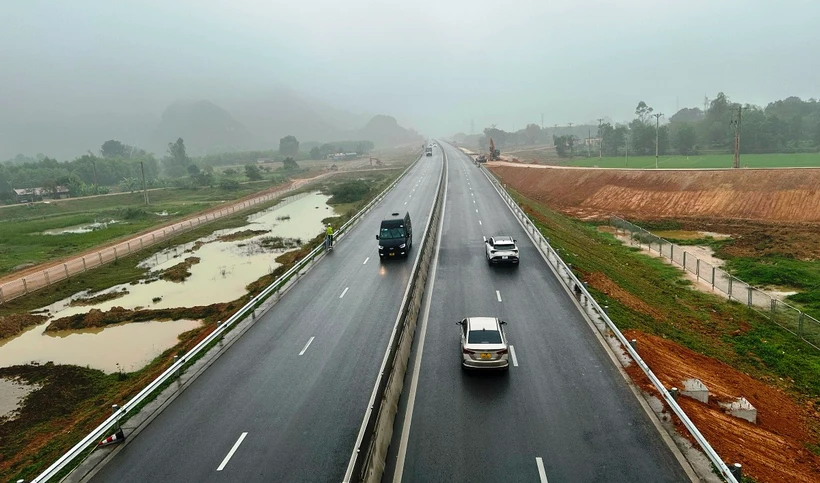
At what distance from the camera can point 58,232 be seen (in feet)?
236

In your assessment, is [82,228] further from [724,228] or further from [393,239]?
[724,228]

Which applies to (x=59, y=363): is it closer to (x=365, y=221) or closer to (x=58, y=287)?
(x=58, y=287)

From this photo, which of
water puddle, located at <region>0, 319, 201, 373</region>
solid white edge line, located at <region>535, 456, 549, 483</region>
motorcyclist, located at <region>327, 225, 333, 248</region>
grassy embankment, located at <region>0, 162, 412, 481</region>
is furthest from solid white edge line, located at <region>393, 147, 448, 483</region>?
water puddle, located at <region>0, 319, 201, 373</region>

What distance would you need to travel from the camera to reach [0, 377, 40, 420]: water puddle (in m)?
21.0

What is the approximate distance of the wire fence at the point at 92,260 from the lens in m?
40.4

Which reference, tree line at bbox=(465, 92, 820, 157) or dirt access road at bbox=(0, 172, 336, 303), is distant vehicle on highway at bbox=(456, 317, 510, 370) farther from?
tree line at bbox=(465, 92, 820, 157)

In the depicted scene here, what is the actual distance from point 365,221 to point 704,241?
33.5 meters

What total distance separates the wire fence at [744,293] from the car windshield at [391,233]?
20.8 m

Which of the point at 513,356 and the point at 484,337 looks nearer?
the point at 484,337

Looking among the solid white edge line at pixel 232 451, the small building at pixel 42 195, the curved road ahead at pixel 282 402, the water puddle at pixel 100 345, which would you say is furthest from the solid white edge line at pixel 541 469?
the small building at pixel 42 195

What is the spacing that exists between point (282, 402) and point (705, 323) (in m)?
23.2

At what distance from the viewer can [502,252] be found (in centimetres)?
3189

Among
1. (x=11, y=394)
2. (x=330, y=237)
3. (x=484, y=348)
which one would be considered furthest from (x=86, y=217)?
(x=484, y=348)

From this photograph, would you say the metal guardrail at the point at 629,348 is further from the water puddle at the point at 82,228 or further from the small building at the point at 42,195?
the small building at the point at 42,195
